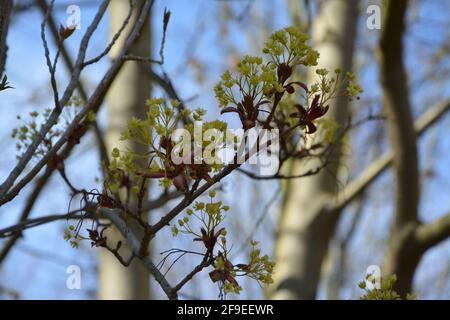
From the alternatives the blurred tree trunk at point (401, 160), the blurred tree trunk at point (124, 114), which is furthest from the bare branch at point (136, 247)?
the blurred tree trunk at point (401, 160)

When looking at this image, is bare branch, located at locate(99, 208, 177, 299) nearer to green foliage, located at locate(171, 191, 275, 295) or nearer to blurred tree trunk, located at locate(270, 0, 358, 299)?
green foliage, located at locate(171, 191, 275, 295)

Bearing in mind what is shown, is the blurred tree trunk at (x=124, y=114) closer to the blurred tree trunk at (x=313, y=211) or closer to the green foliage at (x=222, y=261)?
the blurred tree trunk at (x=313, y=211)

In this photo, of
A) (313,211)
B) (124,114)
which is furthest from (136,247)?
(313,211)

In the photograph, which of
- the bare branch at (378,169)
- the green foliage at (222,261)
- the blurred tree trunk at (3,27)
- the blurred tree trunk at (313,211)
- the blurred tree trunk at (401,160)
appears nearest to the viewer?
the green foliage at (222,261)

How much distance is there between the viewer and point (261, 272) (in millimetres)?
1301

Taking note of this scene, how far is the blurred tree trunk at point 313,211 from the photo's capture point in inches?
111

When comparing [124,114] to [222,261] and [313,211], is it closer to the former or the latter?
[313,211]

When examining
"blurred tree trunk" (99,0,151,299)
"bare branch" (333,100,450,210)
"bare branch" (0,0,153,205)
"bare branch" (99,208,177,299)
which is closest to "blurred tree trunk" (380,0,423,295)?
"bare branch" (333,100,450,210)

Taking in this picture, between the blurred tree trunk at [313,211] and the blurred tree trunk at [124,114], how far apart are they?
1.95 feet

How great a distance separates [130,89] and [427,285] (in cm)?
616

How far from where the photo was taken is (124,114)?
2885 mm

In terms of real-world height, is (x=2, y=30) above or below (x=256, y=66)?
above
